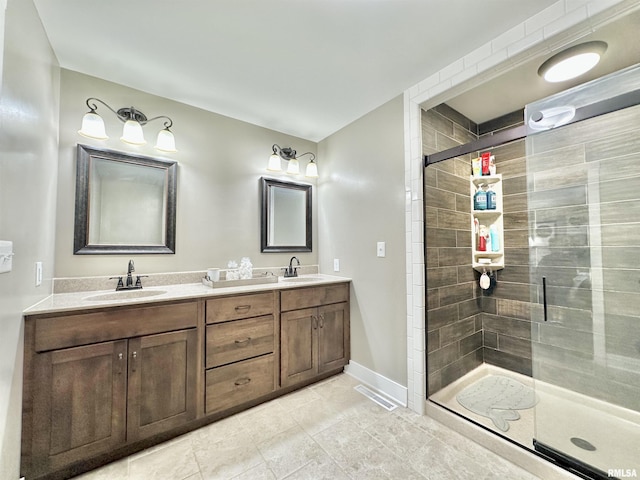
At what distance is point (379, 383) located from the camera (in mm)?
2195

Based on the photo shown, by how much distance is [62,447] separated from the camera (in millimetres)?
1310

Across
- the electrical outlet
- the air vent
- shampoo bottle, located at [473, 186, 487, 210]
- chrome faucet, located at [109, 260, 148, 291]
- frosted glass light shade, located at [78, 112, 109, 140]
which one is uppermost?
frosted glass light shade, located at [78, 112, 109, 140]

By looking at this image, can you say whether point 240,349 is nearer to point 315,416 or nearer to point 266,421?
point 266,421

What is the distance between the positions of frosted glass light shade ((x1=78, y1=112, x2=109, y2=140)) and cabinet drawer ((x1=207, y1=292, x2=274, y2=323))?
1357 millimetres

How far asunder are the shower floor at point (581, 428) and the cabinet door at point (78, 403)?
217cm

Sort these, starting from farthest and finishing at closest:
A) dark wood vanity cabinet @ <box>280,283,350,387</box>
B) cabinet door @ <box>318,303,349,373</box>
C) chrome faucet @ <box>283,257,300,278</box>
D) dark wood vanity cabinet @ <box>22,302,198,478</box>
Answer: chrome faucet @ <box>283,257,300,278</box> → cabinet door @ <box>318,303,349,373</box> → dark wood vanity cabinet @ <box>280,283,350,387</box> → dark wood vanity cabinet @ <box>22,302,198,478</box>

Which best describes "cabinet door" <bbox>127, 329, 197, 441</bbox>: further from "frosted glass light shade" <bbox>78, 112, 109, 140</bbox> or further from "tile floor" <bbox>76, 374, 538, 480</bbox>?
"frosted glass light shade" <bbox>78, 112, 109, 140</bbox>

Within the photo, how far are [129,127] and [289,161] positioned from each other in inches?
54.3

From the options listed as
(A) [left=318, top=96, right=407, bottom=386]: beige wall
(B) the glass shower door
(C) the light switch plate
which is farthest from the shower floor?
(C) the light switch plate

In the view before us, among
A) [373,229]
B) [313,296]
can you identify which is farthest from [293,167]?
[313,296]

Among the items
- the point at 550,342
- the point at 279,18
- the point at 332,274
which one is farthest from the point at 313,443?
the point at 279,18

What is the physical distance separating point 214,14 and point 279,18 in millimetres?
349

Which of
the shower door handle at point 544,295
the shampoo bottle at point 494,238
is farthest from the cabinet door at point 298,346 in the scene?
the shampoo bottle at point 494,238

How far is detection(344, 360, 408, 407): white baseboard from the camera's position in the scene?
202 centimetres
